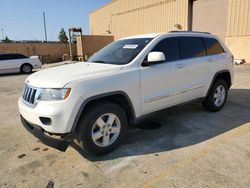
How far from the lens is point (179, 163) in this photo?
10.0 ft

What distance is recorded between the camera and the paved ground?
2742 mm

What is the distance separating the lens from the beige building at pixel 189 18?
1431cm

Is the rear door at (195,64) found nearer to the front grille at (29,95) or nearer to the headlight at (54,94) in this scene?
the headlight at (54,94)

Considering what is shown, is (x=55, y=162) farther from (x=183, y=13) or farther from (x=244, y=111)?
(x=183, y=13)

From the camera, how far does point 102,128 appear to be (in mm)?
3262

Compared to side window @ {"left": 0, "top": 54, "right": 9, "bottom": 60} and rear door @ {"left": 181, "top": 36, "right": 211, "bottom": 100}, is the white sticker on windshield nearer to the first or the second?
rear door @ {"left": 181, "top": 36, "right": 211, "bottom": 100}

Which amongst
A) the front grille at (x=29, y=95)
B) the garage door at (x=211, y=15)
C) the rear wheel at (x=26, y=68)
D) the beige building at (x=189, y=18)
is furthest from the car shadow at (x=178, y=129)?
the rear wheel at (x=26, y=68)

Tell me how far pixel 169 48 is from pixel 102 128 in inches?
76.0

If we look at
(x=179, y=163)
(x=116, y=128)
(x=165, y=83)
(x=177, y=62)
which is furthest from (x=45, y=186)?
(x=177, y=62)

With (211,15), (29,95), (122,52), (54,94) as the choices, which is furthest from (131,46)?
(211,15)

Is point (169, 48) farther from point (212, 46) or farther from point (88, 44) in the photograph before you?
point (88, 44)

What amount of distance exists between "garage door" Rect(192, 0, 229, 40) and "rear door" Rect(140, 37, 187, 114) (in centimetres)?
1301

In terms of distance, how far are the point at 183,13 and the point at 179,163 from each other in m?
16.9

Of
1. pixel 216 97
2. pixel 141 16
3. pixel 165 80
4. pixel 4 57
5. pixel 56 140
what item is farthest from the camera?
pixel 141 16
